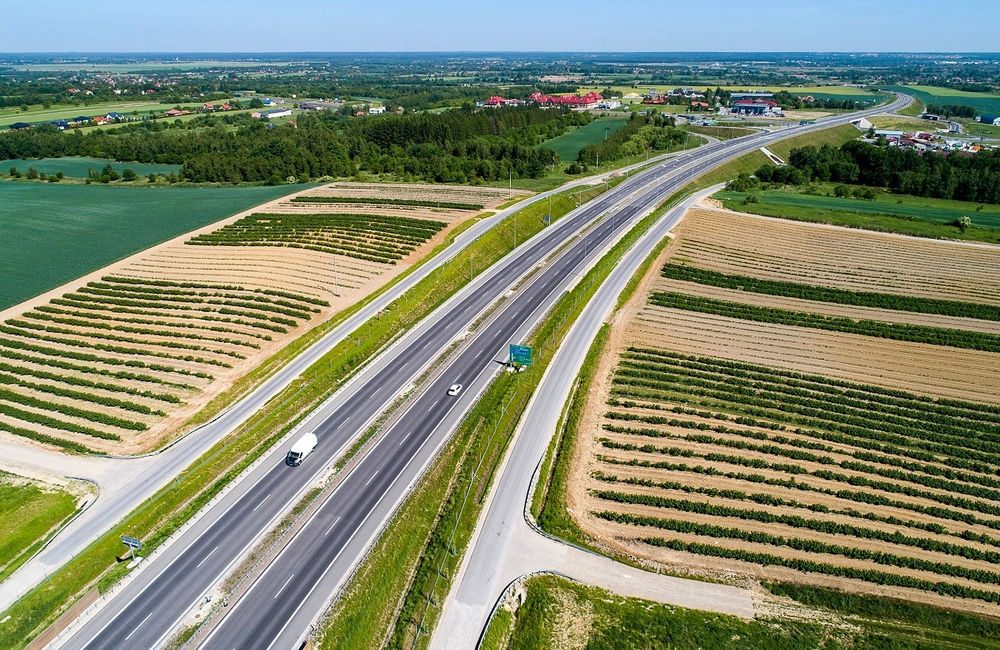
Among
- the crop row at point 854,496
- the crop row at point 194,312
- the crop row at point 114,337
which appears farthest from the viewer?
the crop row at point 194,312

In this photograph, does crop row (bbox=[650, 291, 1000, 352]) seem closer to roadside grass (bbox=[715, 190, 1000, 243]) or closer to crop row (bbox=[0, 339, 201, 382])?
roadside grass (bbox=[715, 190, 1000, 243])

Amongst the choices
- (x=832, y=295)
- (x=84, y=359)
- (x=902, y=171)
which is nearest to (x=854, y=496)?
(x=832, y=295)

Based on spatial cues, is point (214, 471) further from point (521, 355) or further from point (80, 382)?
point (521, 355)

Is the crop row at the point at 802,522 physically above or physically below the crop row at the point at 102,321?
below

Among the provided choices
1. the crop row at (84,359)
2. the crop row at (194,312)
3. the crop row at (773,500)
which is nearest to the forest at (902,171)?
the crop row at (773,500)

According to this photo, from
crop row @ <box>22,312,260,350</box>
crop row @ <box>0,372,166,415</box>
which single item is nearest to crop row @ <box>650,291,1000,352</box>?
crop row @ <box>22,312,260,350</box>

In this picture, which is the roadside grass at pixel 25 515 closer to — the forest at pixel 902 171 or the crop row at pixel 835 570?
the crop row at pixel 835 570
